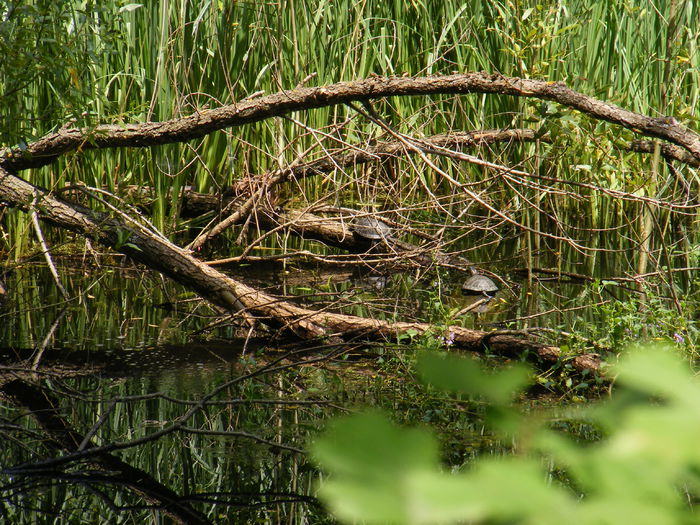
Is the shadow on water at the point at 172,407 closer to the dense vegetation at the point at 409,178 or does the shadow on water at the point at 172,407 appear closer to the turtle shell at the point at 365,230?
the dense vegetation at the point at 409,178

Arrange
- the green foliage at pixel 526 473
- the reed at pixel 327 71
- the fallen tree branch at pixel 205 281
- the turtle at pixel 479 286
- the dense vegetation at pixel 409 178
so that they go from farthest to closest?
the turtle at pixel 479 286 → the reed at pixel 327 71 → the fallen tree branch at pixel 205 281 → the dense vegetation at pixel 409 178 → the green foliage at pixel 526 473

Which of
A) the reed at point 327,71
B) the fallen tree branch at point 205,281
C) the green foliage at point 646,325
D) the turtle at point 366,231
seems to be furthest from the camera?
the turtle at point 366,231

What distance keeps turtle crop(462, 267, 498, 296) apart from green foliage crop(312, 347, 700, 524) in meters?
4.19

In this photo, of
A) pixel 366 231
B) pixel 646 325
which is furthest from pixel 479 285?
pixel 646 325

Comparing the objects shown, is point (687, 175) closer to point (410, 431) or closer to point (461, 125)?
point (461, 125)

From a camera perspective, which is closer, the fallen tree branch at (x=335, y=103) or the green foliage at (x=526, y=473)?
the green foliage at (x=526, y=473)

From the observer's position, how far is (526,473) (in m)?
0.24

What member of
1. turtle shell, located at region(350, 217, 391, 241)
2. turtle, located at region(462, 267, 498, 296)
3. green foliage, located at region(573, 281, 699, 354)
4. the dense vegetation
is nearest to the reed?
the dense vegetation

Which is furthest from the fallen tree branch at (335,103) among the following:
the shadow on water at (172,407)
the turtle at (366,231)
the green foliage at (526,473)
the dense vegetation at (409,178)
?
the green foliage at (526,473)

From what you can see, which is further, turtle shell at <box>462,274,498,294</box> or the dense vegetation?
turtle shell at <box>462,274,498,294</box>

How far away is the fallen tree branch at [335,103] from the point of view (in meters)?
2.51

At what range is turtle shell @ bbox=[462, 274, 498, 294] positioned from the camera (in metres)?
4.40

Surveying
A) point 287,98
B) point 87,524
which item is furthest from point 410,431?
point 287,98

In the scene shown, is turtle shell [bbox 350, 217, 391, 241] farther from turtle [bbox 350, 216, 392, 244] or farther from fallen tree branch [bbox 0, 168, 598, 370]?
fallen tree branch [bbox 0, 168, 598, 370]
